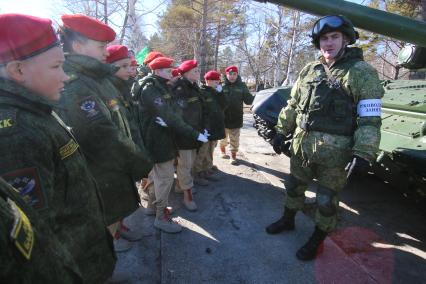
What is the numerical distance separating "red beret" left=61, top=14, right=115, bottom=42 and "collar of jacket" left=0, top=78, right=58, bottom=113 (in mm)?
1028

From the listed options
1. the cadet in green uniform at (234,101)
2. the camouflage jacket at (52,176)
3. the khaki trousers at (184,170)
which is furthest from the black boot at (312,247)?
the cadet in green uniform at (234,101)

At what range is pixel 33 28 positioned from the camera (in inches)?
47.1

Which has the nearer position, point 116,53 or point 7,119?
point 7,119

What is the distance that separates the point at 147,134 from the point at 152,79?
55 centimetres

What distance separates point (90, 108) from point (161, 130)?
4.50 feet

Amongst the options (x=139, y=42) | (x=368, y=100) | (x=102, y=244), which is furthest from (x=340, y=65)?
(x=139, y=42)

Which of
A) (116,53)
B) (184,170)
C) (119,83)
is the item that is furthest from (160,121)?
(184,170)

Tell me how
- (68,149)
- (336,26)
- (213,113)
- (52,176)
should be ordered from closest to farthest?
1. (52,176)
2. (68,149)
3. (336,26)
4. (213,113)

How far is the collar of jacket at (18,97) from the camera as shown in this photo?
1.14 meters

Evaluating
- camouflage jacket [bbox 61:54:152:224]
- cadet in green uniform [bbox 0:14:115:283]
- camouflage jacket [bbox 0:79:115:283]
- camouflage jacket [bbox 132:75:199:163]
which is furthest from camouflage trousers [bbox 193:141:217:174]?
cadet in green uniform [bbox 0:14:115:283]

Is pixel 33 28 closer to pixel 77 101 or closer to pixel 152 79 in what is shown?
pixel 77 101

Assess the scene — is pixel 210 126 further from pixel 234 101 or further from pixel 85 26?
pixel 85 26

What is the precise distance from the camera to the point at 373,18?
305cm

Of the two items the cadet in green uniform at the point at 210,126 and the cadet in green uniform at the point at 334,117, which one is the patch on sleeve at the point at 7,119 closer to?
the cadet in green uniform at the point at 334,117
